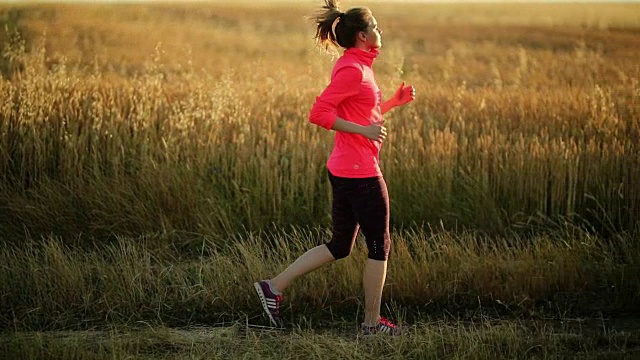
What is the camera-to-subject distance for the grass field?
481cm

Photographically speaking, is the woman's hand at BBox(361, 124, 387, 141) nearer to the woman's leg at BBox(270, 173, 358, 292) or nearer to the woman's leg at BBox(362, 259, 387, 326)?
the woman's leg at BBox(270, 173, 358, 292)

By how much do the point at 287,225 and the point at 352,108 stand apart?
2100 millimetres

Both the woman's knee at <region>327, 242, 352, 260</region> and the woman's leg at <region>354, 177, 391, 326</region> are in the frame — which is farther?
the woman's knee at <region>327, 242, 352, 260</region>

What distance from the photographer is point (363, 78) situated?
456 centimetres

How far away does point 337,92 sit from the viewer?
454 cm

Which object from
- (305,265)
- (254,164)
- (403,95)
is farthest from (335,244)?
(254,164)

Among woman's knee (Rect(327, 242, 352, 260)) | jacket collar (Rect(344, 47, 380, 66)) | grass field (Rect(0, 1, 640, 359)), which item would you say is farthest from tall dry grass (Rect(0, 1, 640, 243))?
jacket collar (Rect(344, 47, 380, 66))

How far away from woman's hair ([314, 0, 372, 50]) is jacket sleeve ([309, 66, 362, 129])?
0.69 ft

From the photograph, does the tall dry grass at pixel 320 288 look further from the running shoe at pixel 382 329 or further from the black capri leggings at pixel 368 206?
the black capri leggings at pixel 368 206

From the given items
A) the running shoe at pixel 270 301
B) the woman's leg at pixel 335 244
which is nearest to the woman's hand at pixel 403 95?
the woman's leg at pixel 335 244

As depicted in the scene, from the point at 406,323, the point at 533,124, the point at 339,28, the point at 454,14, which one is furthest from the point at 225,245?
the point at 454,14

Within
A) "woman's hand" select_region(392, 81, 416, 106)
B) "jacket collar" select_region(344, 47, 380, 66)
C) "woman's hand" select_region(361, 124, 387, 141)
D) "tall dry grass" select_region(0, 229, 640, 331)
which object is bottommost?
"tall dry grass" select_region(0, 229, 640, 331)

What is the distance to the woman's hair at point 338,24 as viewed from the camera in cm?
466

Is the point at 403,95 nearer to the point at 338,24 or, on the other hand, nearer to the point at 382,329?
the point at 338,24
